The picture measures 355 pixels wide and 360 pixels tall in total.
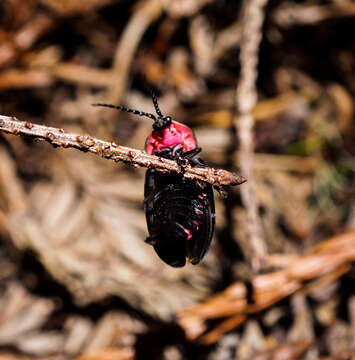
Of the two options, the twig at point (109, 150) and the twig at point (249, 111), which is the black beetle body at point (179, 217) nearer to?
the twig at point (109, 150)

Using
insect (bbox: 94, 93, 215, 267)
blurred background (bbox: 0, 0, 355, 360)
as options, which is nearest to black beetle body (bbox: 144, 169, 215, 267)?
insect (bbox: 94, 93, 215, 267)

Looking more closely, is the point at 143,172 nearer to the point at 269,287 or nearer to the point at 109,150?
the point at 269,287

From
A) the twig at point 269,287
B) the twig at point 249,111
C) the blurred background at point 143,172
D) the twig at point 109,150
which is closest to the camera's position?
the twig at point 109,150

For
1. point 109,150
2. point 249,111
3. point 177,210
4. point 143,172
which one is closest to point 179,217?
point 177,210

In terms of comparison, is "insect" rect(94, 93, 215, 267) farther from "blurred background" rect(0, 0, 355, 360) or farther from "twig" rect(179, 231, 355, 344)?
"blurred background" rect(0, 0, 355, 360)

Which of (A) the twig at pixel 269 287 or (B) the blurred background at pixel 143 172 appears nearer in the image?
(A) the twig at pixel 269 287

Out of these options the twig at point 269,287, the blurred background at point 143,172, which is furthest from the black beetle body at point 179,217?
the blurred background at point 143,172
